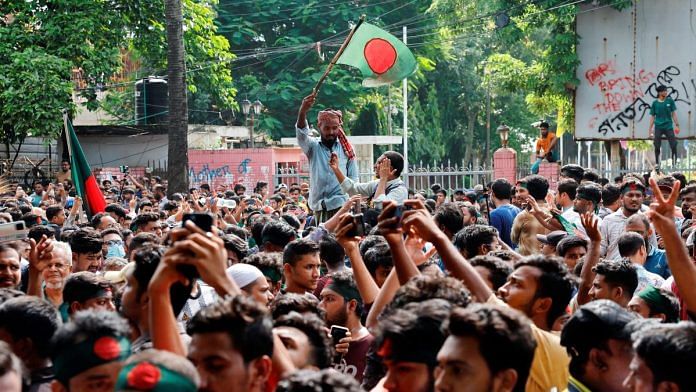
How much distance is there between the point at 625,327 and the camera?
13.5ft

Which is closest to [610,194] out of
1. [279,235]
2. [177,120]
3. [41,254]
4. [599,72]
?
[279,235]

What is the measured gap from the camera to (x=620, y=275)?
5.79 meters

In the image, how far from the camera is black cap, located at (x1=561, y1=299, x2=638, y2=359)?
4.14 meters

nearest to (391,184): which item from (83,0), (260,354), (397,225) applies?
Answer: (397,225)

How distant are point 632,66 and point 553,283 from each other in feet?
57.3

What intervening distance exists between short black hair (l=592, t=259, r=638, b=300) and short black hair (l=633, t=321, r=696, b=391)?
2236 mm

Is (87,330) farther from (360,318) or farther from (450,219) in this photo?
(450,219)

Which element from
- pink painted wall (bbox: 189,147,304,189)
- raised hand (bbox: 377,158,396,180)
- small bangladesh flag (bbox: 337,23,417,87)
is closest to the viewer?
raised hand (bbox: 377,158,396,180)

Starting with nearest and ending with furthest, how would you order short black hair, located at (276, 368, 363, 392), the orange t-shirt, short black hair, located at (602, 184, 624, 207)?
short black hair, located at (276, 368, 363, 392)
short black hair, located at (602, 184, 624, 207)
the orange t-shirt

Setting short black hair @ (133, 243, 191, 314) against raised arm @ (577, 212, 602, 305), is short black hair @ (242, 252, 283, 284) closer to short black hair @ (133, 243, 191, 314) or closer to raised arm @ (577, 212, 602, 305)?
short black hair @ (133, 243, 191, 314)

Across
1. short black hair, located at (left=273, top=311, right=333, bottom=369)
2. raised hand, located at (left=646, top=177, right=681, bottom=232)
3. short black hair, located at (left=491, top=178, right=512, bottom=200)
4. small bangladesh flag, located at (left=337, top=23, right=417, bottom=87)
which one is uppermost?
small bangladesh flag, located at (left=337, top=23, right=417, bottom=87)

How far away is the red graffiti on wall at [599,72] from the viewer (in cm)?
2161

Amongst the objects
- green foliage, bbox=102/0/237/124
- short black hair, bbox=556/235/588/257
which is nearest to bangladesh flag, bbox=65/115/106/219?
short black hair, bbox=556/235/588/257

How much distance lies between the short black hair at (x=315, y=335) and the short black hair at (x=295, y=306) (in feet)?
1.03
